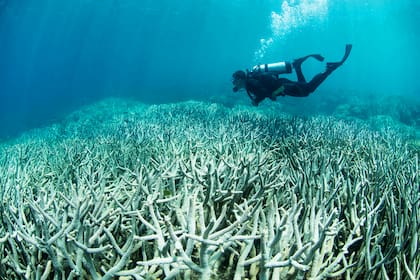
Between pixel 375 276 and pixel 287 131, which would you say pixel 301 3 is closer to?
pixel 287 131

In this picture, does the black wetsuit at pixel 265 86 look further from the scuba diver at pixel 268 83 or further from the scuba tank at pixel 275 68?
the scuba tank at pixel 275 68

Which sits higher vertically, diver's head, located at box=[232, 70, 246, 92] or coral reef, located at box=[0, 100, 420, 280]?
diver's head, located at box=[232, 70, 246, 92]

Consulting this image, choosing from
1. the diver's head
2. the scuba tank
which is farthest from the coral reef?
the scuba tank

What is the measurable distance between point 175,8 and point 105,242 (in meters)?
67.1

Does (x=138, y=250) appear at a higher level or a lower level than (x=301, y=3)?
lower

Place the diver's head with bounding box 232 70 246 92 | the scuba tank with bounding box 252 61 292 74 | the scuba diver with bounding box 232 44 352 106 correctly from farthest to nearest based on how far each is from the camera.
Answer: the scuba tank with bounding box 252 61 292 74 < the scuba diver with bounding box 232 44 352 106 < the diver's head with bounding box 232 70 246 92

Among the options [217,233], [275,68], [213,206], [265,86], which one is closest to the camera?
[217,233]

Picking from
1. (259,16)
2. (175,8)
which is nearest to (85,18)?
(175,8)

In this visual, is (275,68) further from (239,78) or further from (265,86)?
(239,78)

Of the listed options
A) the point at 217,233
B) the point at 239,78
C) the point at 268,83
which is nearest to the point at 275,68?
the point at 268,83

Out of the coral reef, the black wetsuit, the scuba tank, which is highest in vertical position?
the scuba tank

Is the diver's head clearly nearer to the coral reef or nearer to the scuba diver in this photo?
the scuba diver

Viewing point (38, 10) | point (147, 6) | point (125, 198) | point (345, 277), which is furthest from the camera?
point (147, 6)

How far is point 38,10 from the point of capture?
176 feet
